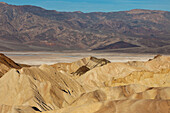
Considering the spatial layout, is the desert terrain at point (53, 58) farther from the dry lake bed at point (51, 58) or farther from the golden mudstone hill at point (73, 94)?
the golden mudstone hill at point (73, 94)

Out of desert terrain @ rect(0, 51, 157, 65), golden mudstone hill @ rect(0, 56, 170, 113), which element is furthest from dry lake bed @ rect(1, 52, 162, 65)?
golden mudstone hill @ rect(0, 56, 170, 113)

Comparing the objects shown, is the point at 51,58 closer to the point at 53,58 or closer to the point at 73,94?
the point at 53,58

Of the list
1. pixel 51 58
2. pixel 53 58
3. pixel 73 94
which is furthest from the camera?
pixel 53 58

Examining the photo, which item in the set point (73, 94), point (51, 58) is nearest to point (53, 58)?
point (51, 58)

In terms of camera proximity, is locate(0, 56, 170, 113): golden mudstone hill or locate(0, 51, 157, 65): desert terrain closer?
locate(0, 56, 170, 113): golden mudstone hill

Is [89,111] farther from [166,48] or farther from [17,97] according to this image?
[166,48]

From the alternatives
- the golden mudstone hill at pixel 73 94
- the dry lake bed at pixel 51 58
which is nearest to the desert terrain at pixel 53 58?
the dry lake bed at pixel 51 58

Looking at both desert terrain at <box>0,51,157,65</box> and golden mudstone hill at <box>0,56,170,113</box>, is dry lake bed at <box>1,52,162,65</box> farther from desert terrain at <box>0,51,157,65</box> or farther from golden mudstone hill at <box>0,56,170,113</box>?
golden mudstone hill at <box>0,56,170,113</box>

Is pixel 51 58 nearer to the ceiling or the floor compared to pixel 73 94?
nearer to the floor

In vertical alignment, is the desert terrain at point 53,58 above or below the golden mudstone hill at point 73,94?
below

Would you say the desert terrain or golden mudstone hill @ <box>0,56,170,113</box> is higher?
golden mudstone hill @ <box>0,56,170,113</box>

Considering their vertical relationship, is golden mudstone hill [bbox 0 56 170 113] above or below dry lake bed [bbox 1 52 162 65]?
above
